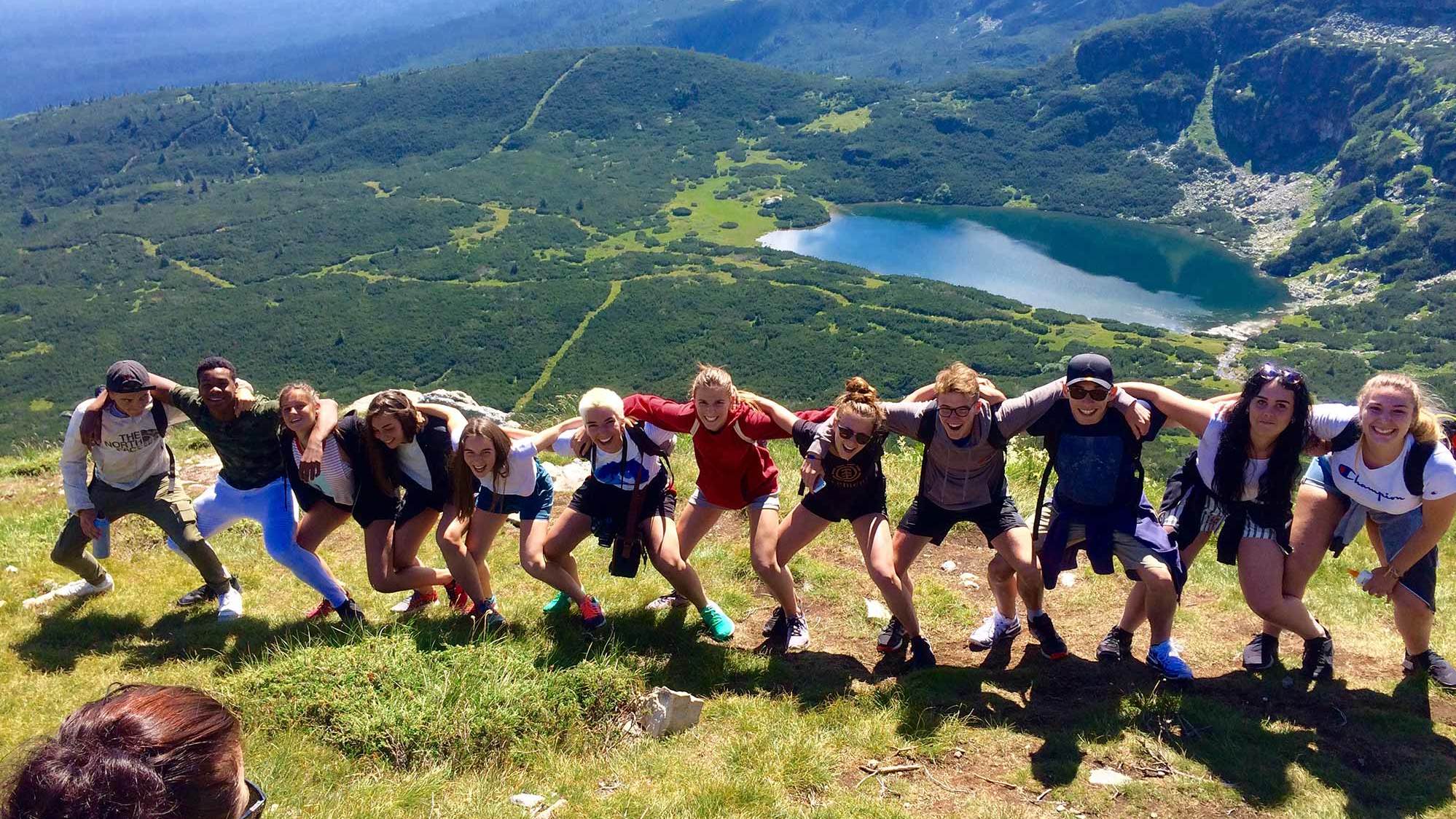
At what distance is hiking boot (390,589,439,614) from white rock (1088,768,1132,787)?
16.4 feet

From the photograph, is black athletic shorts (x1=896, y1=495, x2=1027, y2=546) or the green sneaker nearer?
black athletic shorts (x1=896, y1=495, x2=1027, y2=546)

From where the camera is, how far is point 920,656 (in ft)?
20.2

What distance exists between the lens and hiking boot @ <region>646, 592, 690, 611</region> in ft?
22.8

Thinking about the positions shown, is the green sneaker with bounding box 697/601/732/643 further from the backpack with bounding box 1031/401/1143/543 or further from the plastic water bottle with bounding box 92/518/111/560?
the plastic water bottle with bounding box 92/518/111/560

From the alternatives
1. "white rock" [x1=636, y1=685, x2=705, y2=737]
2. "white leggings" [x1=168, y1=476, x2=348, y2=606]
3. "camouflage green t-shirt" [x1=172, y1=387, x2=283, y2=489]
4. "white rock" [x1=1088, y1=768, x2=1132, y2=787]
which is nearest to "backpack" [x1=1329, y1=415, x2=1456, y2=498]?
"white rock" [x1=1088, y1=768, x2=1132, y2=787]

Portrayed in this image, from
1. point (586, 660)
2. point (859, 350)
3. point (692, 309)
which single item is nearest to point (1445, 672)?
point (586, 660)

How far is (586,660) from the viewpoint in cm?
581

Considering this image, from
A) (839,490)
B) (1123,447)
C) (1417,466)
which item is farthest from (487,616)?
(1417,466)

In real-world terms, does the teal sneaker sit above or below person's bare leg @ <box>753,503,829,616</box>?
below

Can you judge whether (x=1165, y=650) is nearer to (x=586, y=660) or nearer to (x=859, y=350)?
A: (x=586, y=660)

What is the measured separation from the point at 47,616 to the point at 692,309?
11963 cm

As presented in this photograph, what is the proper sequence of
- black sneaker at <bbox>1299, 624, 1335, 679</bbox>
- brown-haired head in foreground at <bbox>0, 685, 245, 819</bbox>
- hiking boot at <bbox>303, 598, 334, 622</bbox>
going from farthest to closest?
hiking boot at <bbox>303, 598, 334, 622</bbox> < black sneaker at <bbox>1299, 624, 1335, 679</bbox> < brown-haired head in foreground at <bbox>0, 685, 245, 819</bbox>

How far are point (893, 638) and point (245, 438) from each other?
5.23 metres

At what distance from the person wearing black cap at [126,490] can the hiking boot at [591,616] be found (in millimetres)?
2825
